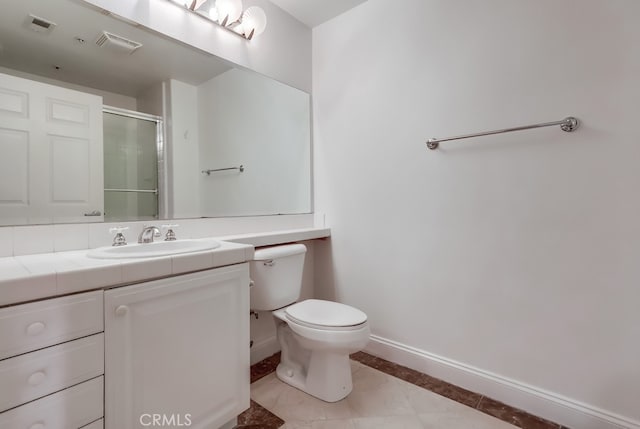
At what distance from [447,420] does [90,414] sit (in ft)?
4.40

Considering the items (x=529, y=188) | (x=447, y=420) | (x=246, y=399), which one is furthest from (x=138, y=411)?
(x=529, y=188)

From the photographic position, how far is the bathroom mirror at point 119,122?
44.5 inches

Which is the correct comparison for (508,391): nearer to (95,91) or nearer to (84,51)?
(95,91)

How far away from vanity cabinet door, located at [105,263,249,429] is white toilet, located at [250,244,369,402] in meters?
0.33

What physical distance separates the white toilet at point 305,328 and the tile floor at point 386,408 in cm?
8

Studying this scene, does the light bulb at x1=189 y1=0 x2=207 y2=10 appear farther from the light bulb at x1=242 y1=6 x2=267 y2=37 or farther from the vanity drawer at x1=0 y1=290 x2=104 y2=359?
the vanity drawer at x1=0 y1=290 x2=104 y2=359

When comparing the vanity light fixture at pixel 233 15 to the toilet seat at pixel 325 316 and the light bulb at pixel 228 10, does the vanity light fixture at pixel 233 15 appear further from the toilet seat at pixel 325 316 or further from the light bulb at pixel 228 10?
the toilet seat at pixel 325 316

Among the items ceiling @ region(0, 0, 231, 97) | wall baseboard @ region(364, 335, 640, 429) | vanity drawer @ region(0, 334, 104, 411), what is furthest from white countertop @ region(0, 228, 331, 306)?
wall baseboard @ region(364, 335, 640, 429)

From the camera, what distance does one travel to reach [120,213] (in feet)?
4.45

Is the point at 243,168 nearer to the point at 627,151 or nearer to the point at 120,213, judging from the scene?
Answer: the point at 120,213

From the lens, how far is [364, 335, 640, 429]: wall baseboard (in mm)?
1244

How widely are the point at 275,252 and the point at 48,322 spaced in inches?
38.1

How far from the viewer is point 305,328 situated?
4.78ft

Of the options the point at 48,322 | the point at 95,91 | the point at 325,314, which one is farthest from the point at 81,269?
the point at 325,314
